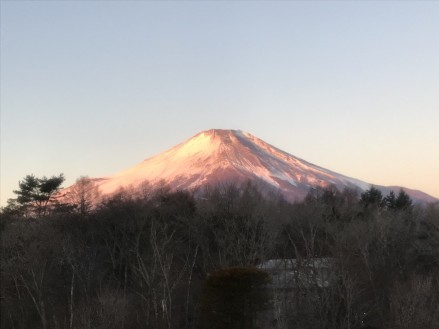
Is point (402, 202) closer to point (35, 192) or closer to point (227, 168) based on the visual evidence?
point (35, 192)

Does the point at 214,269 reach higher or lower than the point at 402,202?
lower

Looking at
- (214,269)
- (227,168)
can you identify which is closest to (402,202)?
(214,269)

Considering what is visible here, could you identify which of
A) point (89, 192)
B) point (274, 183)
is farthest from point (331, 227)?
point (274, 183)

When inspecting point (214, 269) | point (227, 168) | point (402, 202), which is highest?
point (227, 168)

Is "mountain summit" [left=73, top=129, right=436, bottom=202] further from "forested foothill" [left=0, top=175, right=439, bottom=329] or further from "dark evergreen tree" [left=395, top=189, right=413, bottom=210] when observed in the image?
"forested foothill" [left=0, top=175, right=439, bottom=329]

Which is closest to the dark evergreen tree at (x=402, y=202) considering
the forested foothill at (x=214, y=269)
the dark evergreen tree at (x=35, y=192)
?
the forested foothill at (x=214, y=269)

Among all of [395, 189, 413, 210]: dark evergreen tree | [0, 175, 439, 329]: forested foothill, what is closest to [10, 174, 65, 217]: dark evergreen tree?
[0, 175, 439, 329]: forested foothill

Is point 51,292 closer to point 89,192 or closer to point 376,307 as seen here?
point 376,307
